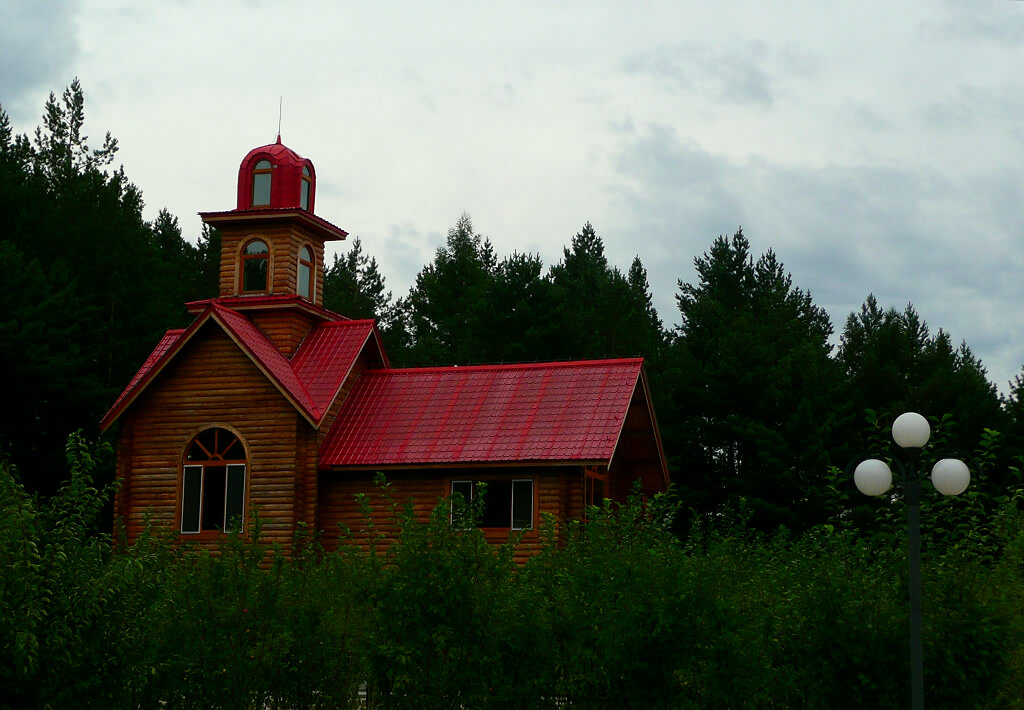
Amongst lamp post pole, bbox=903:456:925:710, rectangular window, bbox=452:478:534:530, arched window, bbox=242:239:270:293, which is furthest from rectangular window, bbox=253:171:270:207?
lamp post pole, bbox=903:456:925:710

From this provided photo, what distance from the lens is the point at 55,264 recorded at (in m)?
40.1

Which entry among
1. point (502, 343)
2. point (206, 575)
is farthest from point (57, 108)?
point (206, 575)

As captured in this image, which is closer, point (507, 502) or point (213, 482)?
point (507, 502)

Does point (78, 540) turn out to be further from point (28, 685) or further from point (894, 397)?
point (894, 397)

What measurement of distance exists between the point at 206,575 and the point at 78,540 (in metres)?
1.69

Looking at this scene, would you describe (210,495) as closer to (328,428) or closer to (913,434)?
(328,428)

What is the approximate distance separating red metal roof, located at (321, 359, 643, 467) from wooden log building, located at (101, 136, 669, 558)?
0.12 feet

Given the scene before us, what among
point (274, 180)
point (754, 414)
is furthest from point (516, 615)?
point (754, 414)

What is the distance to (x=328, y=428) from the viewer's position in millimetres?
28422

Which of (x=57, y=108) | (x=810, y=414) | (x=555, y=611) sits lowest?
(x=555, y=611)

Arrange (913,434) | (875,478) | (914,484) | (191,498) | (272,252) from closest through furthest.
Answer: (875,478) < (914,484) < (913,434) < (191,498) < (272,252)

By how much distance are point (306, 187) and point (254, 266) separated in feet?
7.90

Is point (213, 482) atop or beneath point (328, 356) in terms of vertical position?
beneath

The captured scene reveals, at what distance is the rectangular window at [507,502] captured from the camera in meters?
26.5
